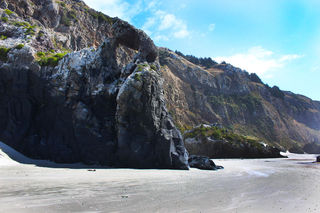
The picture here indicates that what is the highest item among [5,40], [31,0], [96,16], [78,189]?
[96,16]

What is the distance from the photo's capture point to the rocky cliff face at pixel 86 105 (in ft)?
66.1

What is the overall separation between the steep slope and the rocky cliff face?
4956cm

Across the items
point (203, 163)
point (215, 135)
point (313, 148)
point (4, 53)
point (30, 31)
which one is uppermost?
point (30, 31)

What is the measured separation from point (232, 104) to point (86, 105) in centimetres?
8844

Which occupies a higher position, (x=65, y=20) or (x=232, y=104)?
(x=65, y=20)

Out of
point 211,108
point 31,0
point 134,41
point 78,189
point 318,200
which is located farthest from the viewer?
point 211,108

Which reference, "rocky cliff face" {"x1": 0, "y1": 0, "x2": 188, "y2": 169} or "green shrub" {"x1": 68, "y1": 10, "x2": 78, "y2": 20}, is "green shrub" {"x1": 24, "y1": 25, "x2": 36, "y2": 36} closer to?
"rocky cliff face" {"x1": 0, "y1": 0, "x2": 188, "y2": 169}

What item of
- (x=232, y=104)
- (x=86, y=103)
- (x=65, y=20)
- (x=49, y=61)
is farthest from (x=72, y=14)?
(x=232, y=104)

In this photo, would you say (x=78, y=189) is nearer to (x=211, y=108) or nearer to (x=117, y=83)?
(x=117, y=83)

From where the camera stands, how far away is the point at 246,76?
129 meters

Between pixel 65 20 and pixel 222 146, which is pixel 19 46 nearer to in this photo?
pixel 65 20

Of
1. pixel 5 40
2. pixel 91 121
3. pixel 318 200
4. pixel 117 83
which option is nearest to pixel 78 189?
pixel 318 200

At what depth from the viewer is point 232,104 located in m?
99.8

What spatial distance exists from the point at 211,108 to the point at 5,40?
78.0 metres
